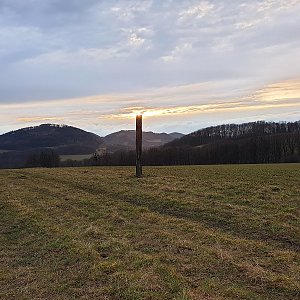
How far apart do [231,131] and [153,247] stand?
122 metres

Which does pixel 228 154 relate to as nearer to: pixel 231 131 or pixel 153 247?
pixel 231 131

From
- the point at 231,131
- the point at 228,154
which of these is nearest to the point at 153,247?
the point at 228,154

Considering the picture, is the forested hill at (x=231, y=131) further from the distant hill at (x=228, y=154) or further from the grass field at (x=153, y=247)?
the grass field at (x=153, y=247)

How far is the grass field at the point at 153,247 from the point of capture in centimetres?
600

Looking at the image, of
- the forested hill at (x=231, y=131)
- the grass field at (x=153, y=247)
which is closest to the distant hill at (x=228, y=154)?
the forested hill at (x=231, y=131)

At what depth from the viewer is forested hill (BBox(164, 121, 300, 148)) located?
117m

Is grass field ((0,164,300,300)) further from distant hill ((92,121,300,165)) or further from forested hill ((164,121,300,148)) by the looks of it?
forested hill ((164,121,300,148))

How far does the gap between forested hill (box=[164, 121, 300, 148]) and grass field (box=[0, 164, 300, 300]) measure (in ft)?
333

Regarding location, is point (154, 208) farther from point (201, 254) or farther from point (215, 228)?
point (201, 254)

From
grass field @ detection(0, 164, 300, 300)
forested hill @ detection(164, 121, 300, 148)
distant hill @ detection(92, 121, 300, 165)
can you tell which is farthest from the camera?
forested hill @ detection(164, 121, 300, 148)

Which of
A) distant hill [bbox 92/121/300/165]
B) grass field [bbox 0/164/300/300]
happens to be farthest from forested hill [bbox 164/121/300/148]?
grass field [bbox 0/164/300/300]

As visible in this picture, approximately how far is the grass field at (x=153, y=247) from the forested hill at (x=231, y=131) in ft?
333

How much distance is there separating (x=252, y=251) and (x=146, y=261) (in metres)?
2.40

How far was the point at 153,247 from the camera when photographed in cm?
834
